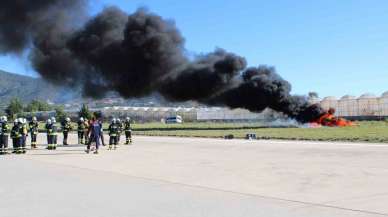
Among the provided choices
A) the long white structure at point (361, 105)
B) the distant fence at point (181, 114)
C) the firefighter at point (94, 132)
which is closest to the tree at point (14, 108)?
the distant fence at point (181, 114)

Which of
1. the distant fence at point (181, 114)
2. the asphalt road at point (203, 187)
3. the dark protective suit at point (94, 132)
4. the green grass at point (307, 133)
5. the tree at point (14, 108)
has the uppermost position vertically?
the tree at point (14, 108)

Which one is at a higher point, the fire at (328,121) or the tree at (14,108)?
the tree at (14,108)

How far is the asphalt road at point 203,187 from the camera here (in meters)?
8.23

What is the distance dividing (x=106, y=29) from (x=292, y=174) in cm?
4737

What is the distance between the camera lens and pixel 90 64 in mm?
56750

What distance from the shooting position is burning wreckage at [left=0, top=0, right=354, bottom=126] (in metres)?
52.5

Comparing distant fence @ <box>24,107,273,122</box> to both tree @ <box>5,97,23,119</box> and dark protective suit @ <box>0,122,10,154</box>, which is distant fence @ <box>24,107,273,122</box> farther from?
dark protective suit @ <box>0,122,10,154</box>

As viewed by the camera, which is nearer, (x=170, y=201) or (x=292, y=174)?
(x=170, y=201)

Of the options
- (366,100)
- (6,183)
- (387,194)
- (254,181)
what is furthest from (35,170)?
(366,100)

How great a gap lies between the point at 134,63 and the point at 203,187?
46594mm

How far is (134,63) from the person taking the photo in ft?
186

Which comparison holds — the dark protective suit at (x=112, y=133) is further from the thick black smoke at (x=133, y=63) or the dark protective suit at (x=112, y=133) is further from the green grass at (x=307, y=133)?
the thick black smoke at (x=133, y=63)

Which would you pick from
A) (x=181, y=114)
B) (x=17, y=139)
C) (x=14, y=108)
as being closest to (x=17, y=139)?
(x=17, y=139)

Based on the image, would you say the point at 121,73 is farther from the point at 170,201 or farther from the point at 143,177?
the point at 170,201
